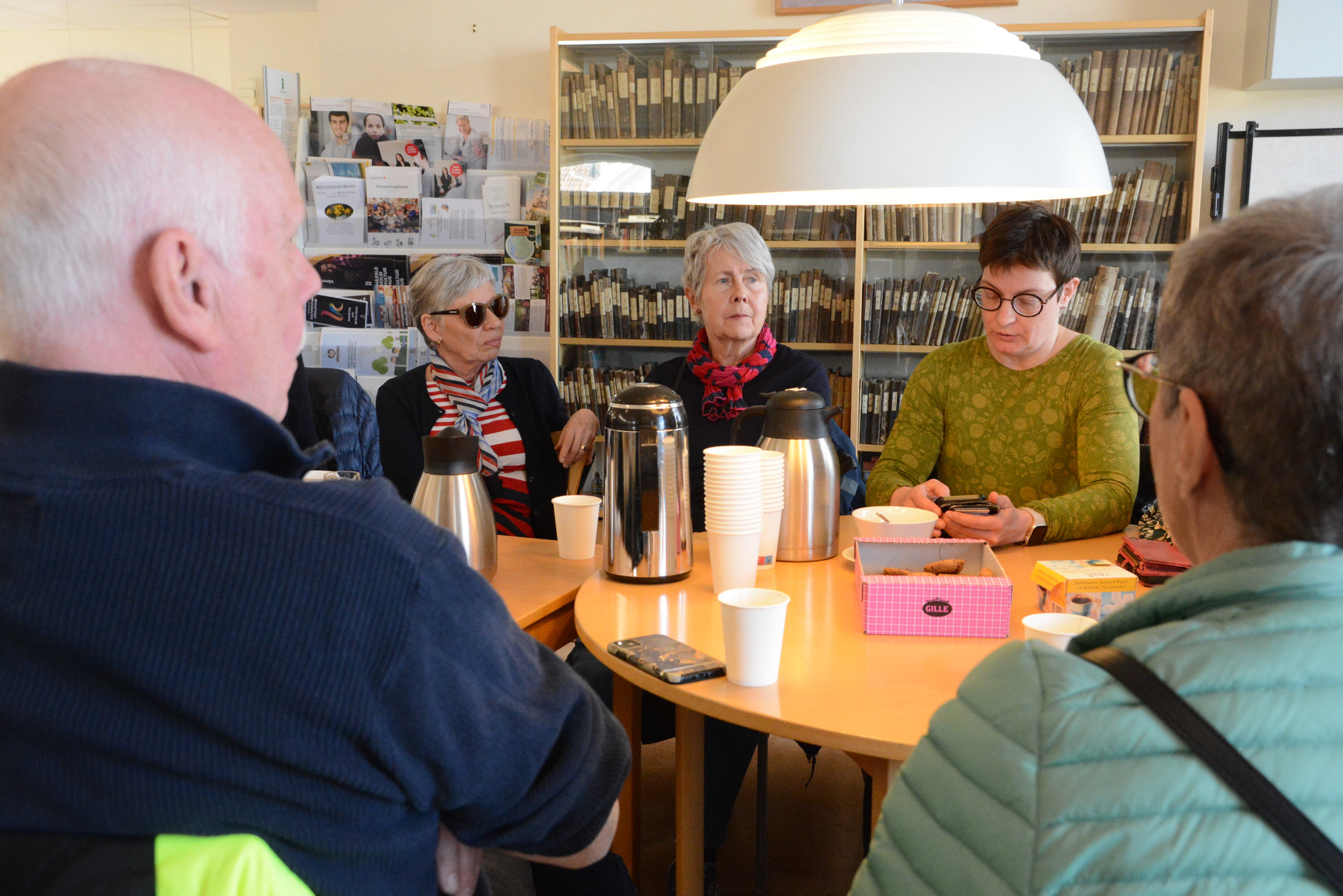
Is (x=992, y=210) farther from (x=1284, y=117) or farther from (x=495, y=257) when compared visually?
(x=495, y=257)

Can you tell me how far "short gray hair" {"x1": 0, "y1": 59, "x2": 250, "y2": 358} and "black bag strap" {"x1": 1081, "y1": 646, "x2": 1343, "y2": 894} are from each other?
2.40ft

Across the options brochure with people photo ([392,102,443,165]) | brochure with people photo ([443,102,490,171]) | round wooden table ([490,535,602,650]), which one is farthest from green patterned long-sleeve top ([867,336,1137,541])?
brochure with people photo ([392,102,443,165])

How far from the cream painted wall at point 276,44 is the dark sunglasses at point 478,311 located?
321 cm

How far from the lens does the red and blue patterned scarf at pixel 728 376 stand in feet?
8.94

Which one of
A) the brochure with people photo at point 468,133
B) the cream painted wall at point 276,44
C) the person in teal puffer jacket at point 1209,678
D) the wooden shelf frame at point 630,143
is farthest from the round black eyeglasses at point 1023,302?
the cream painted wall at point 276,44

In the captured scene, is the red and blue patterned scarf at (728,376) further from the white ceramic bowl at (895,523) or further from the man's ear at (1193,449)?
the man's ear at (1193,449)

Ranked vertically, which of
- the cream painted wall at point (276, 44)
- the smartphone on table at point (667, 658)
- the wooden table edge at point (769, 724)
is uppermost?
the cream painted wall at point (276, 44)

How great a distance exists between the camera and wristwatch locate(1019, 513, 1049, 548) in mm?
1961

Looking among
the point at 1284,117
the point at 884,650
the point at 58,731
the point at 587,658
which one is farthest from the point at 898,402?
the point at 58,731

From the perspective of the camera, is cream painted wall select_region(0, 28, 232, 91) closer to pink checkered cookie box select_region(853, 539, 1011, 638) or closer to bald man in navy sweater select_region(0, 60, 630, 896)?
pink checkered cookie box select_region(853, 539, 1011, 638)

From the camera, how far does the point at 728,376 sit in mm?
2727

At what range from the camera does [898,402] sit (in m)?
3.99

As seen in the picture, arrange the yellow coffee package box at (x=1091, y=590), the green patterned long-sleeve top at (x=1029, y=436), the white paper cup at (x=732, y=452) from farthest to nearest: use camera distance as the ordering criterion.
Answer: the green patterned long-sleeve top at (x=1029, y=436), the white paper cup at (x=732, y=452), the yellow coffee package box at (x=1091, y=590)

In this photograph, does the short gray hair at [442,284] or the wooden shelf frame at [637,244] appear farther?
the wooden shelf frame at [637,244]
